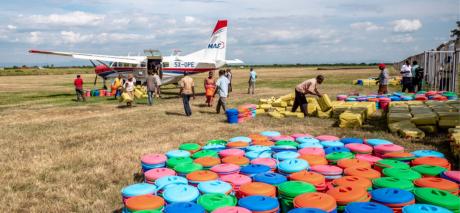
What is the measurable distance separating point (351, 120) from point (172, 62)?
15.3 meters

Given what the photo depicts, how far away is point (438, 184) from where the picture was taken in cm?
427

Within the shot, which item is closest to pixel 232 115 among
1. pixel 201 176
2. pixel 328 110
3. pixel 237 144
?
pixel 328 110

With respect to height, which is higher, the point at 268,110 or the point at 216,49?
the point at 216,49

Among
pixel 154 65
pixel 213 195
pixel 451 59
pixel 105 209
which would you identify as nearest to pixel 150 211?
pixel 213 195

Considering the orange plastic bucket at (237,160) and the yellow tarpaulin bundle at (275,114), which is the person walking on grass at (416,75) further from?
the orange plastic bucket at (237,160)

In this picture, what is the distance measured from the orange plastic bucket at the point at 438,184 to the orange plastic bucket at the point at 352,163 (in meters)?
0.82

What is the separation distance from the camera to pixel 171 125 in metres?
11.0

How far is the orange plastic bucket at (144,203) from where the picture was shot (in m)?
3.80

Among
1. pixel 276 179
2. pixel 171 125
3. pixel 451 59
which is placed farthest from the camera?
pixel 451 59

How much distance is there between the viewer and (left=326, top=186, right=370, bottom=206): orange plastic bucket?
381 centimetres

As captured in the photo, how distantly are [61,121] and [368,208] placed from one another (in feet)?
39.3

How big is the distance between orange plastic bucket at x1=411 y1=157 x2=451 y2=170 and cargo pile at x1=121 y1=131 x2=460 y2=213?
14 millimetres

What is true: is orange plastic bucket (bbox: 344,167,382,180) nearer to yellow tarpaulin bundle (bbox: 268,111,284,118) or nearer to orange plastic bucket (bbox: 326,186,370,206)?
orange plastic bucket (bbox: 326,186,370,206)

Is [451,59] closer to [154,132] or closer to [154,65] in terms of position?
[154,132]
